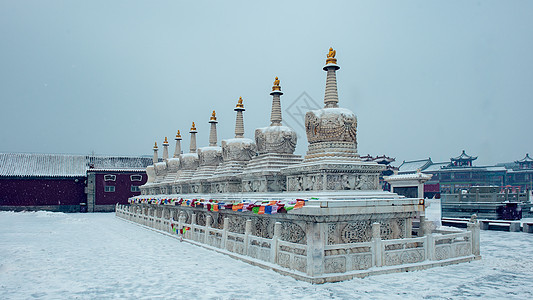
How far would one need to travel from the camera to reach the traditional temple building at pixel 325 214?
11.6 meters

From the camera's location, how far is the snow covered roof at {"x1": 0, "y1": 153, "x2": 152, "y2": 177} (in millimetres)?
50094

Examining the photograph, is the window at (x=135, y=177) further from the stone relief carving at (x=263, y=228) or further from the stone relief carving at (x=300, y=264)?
the stone relief carving at (x=300, y=264)

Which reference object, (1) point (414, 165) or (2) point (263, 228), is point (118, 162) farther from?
(1) point (414, 165)

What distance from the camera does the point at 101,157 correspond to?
56.4 meters

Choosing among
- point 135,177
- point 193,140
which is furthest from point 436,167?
point 193,140

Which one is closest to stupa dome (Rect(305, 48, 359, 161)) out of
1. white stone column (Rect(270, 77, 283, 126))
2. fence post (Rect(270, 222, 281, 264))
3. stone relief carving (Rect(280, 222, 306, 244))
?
stone relief carving (Rect(280, 222, 306, 244))

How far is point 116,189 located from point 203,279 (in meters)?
44.2

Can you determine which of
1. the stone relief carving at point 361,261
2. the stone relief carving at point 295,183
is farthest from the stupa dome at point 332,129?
the stone relief carving at point 361,261

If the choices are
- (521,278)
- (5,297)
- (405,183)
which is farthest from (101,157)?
(521,278)

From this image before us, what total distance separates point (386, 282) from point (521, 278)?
391 centimetres

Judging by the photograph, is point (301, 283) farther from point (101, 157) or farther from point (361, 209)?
point (101, 157)

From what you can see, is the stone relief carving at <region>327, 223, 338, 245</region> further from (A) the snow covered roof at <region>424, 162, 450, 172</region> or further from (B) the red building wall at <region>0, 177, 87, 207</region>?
(A) the snow covered roof at <region>424, 162, 450, 172</region>

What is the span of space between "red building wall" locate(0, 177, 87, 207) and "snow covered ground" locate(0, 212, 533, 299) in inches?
1412

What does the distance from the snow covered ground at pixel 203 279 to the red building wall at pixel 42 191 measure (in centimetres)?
3586
